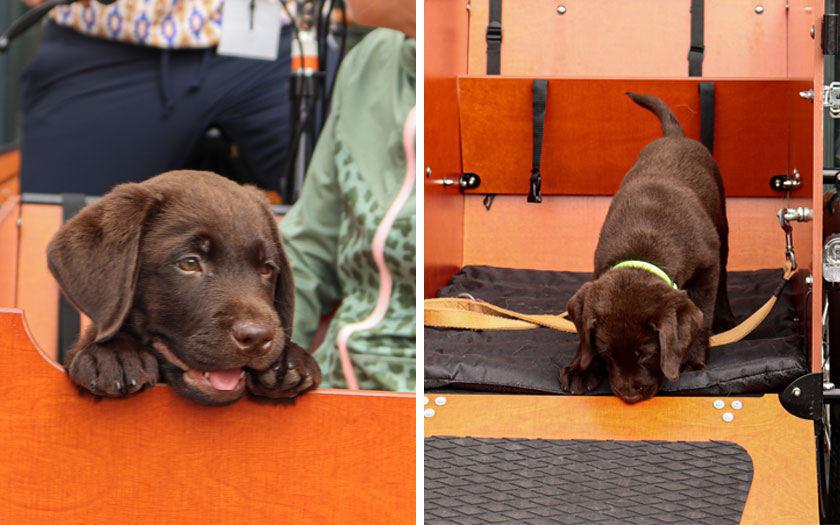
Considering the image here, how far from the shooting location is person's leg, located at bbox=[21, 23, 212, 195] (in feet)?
6.60

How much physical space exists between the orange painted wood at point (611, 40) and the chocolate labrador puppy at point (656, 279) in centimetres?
71

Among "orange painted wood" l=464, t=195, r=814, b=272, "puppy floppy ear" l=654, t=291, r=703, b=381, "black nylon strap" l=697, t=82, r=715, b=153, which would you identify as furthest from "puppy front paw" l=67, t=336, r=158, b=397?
"black nylon strap" l=697, t=82, r=715, b=153

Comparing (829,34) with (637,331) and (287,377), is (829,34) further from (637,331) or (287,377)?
(287,377)

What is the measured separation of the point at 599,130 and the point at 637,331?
1531 mm

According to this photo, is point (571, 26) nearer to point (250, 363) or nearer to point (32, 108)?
point (32, 108)

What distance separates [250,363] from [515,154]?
89.3 inches

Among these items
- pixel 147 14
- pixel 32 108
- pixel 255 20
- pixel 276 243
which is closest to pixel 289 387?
pixel 276 243

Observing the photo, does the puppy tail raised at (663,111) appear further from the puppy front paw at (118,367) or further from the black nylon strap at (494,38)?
the puppy front paw at (118,367)

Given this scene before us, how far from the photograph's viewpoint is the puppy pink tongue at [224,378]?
1.33 metres

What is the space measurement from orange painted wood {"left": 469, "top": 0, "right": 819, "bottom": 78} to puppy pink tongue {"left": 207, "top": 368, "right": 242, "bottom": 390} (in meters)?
2.55

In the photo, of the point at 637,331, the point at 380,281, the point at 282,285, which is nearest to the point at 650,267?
the point at 637,331

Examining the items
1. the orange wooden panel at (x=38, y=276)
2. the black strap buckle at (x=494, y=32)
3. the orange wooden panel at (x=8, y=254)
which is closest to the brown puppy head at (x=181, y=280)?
the orange wooden panel at (x=38, y=276)

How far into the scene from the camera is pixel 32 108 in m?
2.25

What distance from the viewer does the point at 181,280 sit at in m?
1.30
